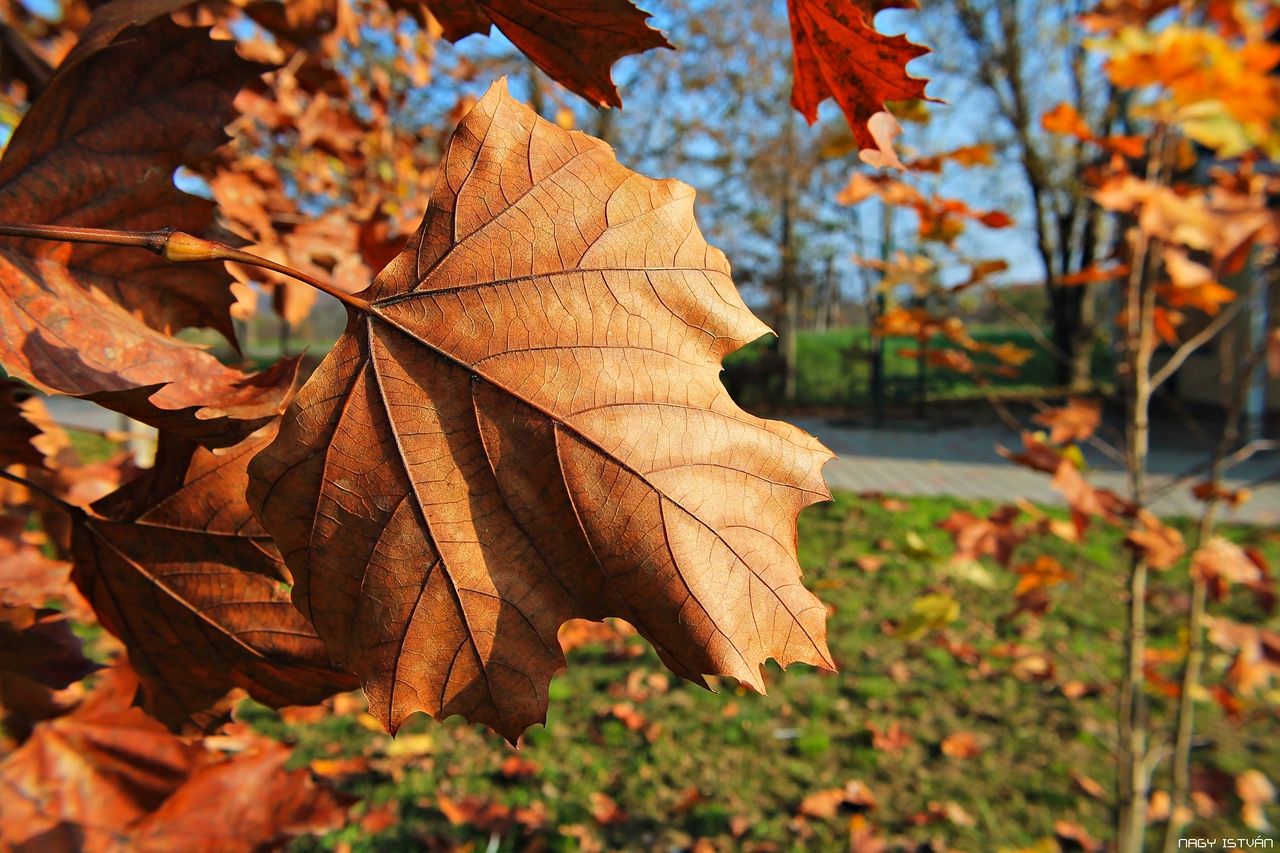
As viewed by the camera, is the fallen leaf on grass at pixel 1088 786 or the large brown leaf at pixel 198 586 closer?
the large brown leaf at pixel 198 586

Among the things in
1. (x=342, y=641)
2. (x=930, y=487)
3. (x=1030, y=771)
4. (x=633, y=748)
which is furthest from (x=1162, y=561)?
(x=930, y=487)

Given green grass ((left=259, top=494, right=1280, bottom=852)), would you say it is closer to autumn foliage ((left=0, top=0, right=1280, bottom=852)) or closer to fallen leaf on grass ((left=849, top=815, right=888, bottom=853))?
fallen leaf on grass ((left=849, top=815, right=888, bottom=853))

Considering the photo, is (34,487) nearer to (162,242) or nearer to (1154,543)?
(162,242)

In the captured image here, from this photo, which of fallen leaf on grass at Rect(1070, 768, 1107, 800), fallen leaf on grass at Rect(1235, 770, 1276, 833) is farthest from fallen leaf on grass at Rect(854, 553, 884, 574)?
fallen leaf on grass at Rect(1235, 770, 1276, 833)

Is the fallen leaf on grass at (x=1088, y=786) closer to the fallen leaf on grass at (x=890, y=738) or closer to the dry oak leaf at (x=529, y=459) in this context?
the fallen leaf on grass at (x=890, y=738)

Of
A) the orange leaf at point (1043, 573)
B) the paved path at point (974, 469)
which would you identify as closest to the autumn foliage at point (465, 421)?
the orange leaf at point (1043, 573)

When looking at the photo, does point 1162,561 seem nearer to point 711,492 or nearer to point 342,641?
point 711,492

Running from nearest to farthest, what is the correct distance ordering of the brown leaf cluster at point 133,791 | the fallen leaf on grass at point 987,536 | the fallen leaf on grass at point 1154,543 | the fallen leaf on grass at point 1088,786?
the brown leaf cluster at point 133,791 < the fallen leaf on grass at point 1154,543 < the fallen leaf on grass at point 987,536 < the fallen leaf on grass at point 1088,786
